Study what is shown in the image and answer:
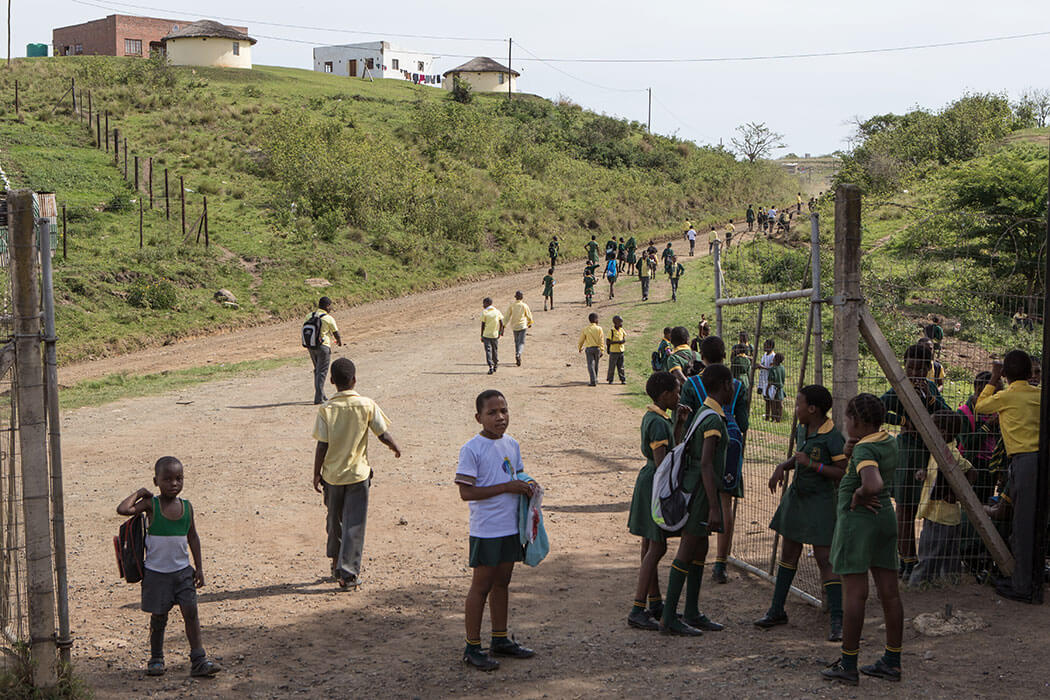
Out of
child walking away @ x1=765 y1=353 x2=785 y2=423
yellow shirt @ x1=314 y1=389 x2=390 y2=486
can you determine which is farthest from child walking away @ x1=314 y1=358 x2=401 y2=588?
child walking away @ x1=765 y1=353 x2=785 y2=423

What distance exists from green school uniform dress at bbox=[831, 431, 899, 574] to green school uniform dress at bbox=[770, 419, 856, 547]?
0.59m

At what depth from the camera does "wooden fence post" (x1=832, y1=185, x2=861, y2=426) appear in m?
6.16

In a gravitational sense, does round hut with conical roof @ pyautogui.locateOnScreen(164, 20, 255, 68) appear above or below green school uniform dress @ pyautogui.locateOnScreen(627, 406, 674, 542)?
above

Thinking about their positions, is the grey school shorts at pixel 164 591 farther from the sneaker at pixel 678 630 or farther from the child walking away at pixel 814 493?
the child walking away at pixel 814 493

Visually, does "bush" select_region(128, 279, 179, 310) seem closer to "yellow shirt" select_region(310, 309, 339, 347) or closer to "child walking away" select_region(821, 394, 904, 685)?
"yellow shirt" select_region(310, 309, 339, 347)

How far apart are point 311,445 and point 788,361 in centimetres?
1041

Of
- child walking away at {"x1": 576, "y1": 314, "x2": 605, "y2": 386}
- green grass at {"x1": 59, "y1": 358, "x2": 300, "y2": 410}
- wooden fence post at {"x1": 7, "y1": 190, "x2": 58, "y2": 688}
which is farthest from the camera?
child walking away at {"x1": 576, "y1": 314, "x2": 605, "y2": 386}

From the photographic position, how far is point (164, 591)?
549 cm

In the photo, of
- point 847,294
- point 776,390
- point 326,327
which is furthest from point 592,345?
point 847,294

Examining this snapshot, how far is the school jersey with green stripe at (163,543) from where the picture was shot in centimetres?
549

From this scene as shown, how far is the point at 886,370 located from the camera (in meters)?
6.14

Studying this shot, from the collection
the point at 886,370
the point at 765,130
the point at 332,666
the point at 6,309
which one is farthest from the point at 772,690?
the point at 765,130

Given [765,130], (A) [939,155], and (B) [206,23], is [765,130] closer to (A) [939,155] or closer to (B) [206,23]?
(A) [939,155]

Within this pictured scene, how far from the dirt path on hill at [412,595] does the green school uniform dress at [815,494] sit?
0.69 m
